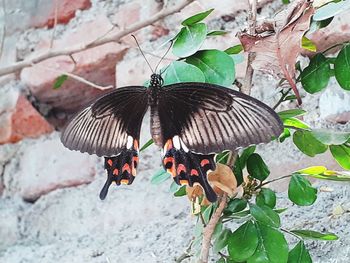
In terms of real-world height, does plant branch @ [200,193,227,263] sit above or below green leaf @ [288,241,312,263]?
above

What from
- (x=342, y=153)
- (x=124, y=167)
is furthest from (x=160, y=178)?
(x=342, y=153)

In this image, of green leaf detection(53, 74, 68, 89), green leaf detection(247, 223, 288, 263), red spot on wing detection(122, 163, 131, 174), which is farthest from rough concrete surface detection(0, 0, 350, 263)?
red spot on wing detection(122, 163, 131, 174)

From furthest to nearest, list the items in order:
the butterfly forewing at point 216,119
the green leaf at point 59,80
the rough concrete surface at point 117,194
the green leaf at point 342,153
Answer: the green leaf at point 59,80 < the rough concrete surface at point 117,194 < the green leaf at point 342,153 < the butterfly forewing at point 216,119

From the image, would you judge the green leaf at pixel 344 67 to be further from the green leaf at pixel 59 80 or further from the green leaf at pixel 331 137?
the green leaf at pixel 59 80

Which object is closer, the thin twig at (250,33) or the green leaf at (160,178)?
the thin twig at (250,33)

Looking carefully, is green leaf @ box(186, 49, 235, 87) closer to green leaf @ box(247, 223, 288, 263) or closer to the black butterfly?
the black butterfly

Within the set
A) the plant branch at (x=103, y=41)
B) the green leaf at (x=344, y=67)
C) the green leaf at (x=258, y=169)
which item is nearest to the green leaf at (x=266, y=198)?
the green leaf at (x=258, y=169)
